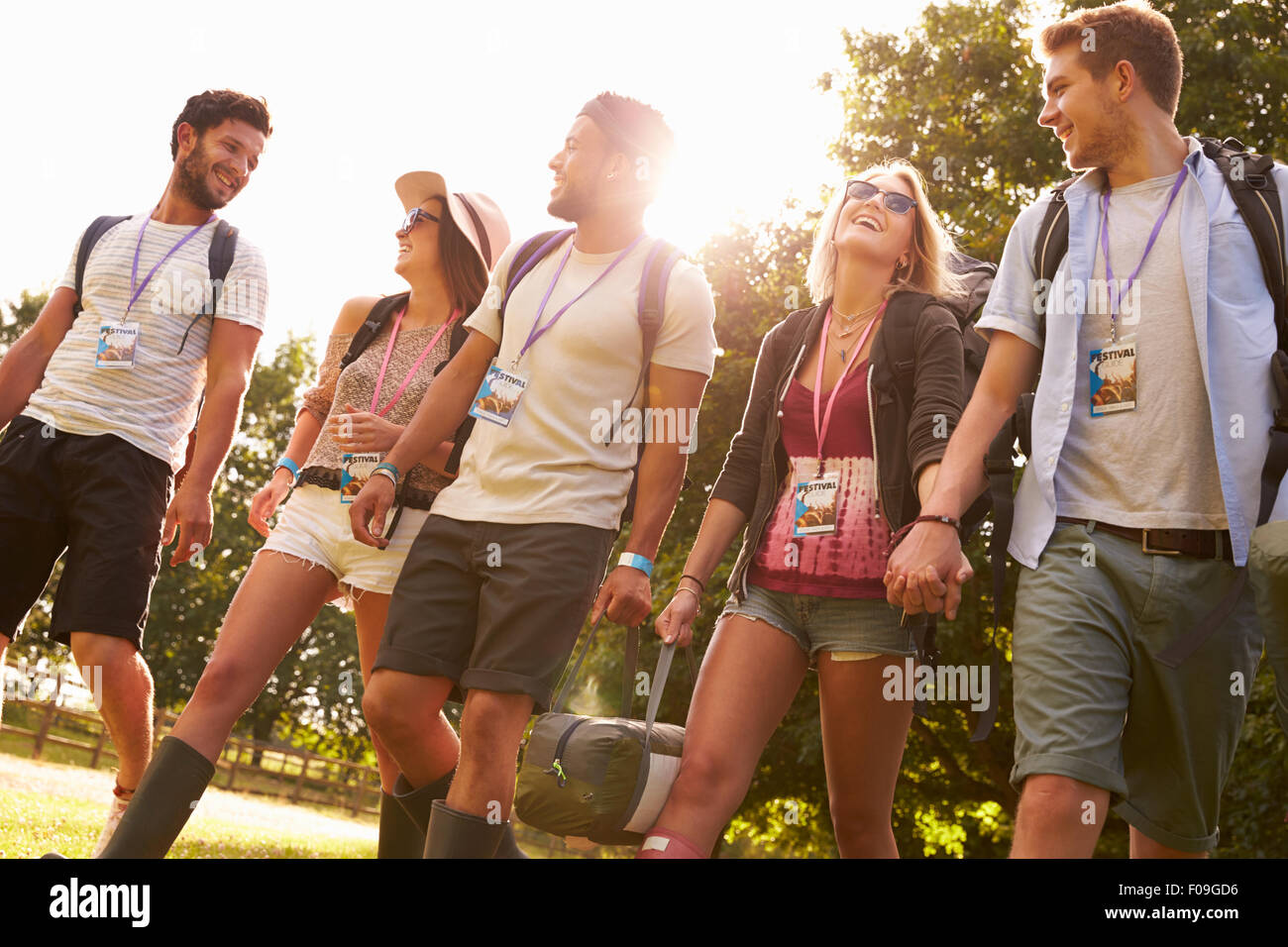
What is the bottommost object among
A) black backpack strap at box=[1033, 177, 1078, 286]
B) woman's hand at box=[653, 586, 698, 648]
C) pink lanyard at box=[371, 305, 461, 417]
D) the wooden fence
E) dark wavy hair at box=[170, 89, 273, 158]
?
the wooden fence

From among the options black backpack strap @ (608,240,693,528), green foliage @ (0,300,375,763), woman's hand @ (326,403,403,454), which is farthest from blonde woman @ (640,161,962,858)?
green foliage @ (0,300,375,763)

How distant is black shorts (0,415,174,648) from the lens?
4.25 meters

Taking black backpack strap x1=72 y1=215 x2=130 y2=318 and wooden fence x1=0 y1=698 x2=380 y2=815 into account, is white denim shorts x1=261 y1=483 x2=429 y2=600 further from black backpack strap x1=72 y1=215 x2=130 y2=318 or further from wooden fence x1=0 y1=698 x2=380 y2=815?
wooden fence x1=0 y1=698 x2=380 y2=815

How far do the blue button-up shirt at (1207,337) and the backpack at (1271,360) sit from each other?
0.07 feet

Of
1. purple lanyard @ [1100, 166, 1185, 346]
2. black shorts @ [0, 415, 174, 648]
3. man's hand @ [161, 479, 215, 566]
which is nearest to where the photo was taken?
purple lanyard @ [1100, 166, 1185, 346]

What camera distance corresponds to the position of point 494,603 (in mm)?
3572

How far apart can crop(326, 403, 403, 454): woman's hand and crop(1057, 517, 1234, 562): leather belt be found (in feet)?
7.96

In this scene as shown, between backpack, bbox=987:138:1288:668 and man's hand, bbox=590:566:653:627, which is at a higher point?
backpack, bbox=987:138:1288:668

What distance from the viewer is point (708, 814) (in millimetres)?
3438

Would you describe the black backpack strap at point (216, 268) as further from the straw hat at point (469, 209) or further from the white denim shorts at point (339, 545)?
the white denim shorts at point (339, 545)

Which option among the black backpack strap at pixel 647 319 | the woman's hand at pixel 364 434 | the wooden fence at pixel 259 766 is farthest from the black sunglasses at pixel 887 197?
the wooden fence at pixel 259 766
